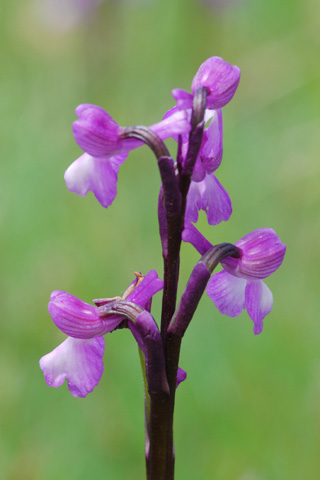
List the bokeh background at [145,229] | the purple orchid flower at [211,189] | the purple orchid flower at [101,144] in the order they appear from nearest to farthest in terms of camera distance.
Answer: the purple orchid flower at [101,144], the purple orchid flower at [211,189], the bokeh background at [145,229]

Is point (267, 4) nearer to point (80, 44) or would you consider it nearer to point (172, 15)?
point (172, 15)

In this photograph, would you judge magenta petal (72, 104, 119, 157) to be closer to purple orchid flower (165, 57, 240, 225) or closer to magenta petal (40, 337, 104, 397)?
purple orchid flower (165, 57, 240, 225)

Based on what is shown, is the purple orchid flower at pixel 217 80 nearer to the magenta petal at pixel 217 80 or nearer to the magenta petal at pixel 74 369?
the magenta petal at pixel 217 80

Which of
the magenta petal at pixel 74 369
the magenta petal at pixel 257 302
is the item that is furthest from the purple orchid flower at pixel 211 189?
the magenta petal at pixel 74 369

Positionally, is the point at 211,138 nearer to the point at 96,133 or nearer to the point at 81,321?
the point at 96,133

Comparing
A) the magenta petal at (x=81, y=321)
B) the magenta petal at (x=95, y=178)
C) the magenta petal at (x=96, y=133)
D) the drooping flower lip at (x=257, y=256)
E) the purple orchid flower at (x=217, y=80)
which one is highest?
the purple orchid flower at (x=217, y=80)

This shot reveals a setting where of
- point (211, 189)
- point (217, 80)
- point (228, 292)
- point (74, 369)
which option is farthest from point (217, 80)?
point (74, 369)

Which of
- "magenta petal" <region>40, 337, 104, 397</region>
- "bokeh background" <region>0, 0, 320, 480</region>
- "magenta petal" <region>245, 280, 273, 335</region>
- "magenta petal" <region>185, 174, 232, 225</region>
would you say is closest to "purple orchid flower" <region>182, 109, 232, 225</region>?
"magenta petal" <region>185, 174, 232, 225</region>
